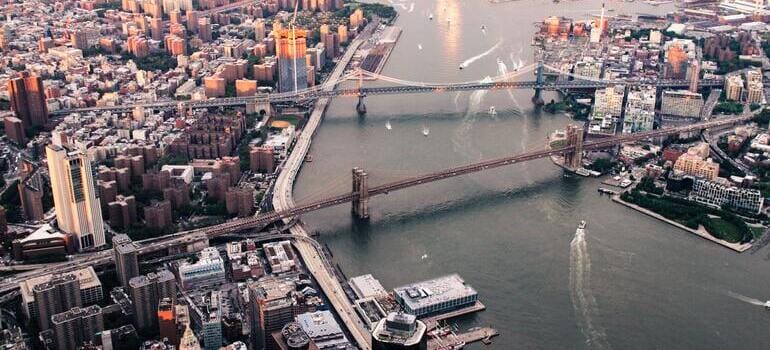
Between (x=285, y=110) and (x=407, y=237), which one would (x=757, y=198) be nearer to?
(x=407, y=237)

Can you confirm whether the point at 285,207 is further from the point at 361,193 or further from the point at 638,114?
the point at 638,114

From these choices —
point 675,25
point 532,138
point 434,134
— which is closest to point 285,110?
point 434,134

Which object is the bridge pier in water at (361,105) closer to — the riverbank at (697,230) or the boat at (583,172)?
the boat at (583,172)

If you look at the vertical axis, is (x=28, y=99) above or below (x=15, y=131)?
above

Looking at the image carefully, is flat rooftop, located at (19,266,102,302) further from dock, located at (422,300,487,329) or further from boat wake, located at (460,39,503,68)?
boat wake, located at (460,39,503,68)

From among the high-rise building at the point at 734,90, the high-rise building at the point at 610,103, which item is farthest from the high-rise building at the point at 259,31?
the high-rise building at the point at 734,90

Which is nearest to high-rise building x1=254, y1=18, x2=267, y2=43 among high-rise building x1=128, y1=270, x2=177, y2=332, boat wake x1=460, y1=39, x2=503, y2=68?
boat wake x1=460, y1=39, x2=503, y2=68

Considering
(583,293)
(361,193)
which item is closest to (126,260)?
(361,193)
